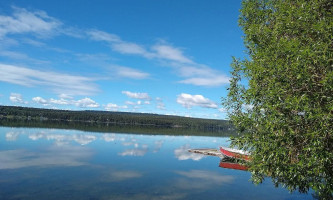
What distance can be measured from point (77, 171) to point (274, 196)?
26683mm

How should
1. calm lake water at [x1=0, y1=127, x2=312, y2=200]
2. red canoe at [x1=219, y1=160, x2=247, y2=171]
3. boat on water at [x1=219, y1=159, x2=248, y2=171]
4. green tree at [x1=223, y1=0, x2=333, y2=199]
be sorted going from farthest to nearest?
red canoe at [x1=219, y1=160, x2=247, y2=171], boat on water at [x1=219, y1=159, x2=248, y2=171], calm lake water at [x1=0, y1=127, x2=312, y2=200], green tree at [x1=223, y1=0, x2=333, y2=199]

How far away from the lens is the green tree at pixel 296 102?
11.5 meters

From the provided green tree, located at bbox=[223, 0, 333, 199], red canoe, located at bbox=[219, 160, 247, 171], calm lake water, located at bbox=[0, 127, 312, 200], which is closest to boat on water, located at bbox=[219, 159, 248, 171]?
red canoe, located at bbox=[219, 160, 247, 171]

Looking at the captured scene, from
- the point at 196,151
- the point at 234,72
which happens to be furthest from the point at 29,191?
the point at 196,151

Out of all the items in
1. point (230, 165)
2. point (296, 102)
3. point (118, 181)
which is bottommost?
point (230, 165)

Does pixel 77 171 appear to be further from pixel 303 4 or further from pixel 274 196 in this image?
pixel 303 4

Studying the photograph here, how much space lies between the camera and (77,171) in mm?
37031

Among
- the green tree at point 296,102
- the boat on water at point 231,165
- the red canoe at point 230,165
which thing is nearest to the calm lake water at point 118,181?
the boat on water at point 231,165

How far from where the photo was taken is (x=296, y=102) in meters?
11.7

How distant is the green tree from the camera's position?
452 inches

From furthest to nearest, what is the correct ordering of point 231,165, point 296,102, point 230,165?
point 230,165 < point 231,165 < point 296,102

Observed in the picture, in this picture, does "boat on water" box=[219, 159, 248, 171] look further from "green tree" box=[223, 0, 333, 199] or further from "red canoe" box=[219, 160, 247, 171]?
"green tree" box=[223, 0, 333, 199]

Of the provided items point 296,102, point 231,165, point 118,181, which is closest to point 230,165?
point 231,165

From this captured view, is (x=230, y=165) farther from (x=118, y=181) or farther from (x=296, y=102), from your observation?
(x=296, y=102)
